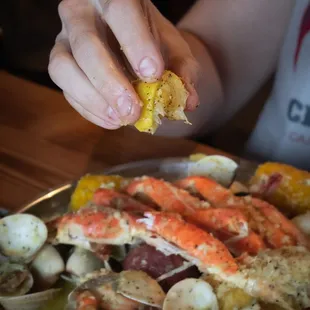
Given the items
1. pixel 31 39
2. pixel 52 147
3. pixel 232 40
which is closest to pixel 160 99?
pixel 52 147

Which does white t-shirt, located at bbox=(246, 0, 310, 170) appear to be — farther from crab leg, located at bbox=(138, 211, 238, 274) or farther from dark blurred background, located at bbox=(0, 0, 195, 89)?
dark blurred background, located at bbox=(0, 0, 195, 89)

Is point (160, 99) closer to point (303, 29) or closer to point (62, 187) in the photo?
point (62, 187)

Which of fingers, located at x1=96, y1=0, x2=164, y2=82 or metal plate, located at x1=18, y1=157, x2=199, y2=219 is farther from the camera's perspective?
metal plate, located at x1=18, y1=157, x2=199, y2=219

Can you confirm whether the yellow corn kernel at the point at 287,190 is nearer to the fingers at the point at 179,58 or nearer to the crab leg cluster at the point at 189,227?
the crab leg cluster at the point at 189,227

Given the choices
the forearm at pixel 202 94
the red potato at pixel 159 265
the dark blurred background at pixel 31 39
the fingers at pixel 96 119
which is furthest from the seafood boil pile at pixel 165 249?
the dark blurred background at pixel 31 39

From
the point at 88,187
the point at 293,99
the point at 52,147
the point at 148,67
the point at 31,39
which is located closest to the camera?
the point at 148,67

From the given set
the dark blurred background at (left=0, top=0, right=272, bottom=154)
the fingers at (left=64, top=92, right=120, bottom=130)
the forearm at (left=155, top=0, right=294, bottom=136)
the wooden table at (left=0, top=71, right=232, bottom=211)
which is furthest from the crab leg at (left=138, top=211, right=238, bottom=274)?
the dark blurred background at (left=0, top=0, right=272, bottom=154)
